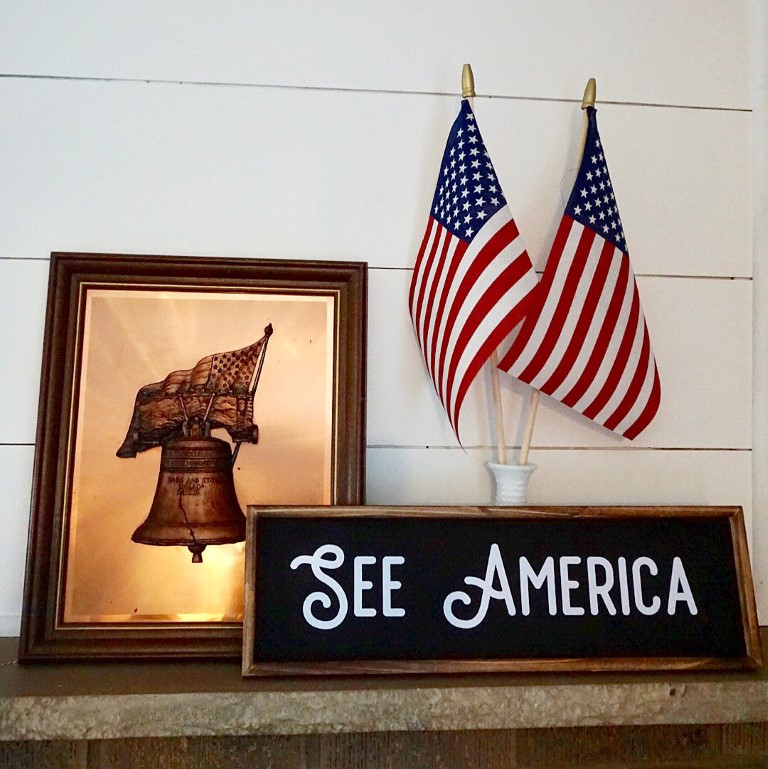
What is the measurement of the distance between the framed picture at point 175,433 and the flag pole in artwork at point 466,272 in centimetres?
11

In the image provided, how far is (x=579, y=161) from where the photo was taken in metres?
0.92

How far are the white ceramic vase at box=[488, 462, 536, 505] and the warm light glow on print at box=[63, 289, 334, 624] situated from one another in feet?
0.80

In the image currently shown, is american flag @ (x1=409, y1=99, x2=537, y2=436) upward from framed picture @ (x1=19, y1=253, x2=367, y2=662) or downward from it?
upward

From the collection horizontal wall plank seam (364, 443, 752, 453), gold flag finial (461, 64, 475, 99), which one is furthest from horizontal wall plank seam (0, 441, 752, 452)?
gold flag finial (461, 64, 475, 99)

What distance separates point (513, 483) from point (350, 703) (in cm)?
36

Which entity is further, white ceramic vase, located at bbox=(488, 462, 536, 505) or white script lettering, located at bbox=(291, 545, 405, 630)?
white ceramic vase, located at bbox=(488, 462, 536, 505)

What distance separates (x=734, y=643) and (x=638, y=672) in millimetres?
134

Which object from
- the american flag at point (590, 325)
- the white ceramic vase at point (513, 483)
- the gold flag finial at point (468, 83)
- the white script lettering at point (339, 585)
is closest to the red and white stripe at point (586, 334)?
the american flag at point (590, 325)

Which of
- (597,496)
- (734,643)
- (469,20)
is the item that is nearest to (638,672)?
(734,643)

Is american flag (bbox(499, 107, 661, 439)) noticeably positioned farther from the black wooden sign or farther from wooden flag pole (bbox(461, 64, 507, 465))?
the black wooden sign

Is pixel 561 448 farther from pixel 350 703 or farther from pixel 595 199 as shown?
pixel 350 703

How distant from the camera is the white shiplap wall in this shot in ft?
3.05

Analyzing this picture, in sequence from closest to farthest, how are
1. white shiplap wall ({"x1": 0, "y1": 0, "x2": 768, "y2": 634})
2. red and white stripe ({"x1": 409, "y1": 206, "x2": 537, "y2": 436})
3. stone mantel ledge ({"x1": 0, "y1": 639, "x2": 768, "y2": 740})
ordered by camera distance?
stone mantel ledge ({"x1": 0, "y1": 639, "x2": 768, "y2": 740}) → red and white stripe ({"x1": 409, "y1": 206, "x2": 537, "y2": 436}) → white shiplap wall ({"x1": 0, "y1": 0, "x2": 768, "y2": 634})

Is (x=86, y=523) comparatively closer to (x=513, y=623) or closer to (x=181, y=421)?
(x=181, y=421)
